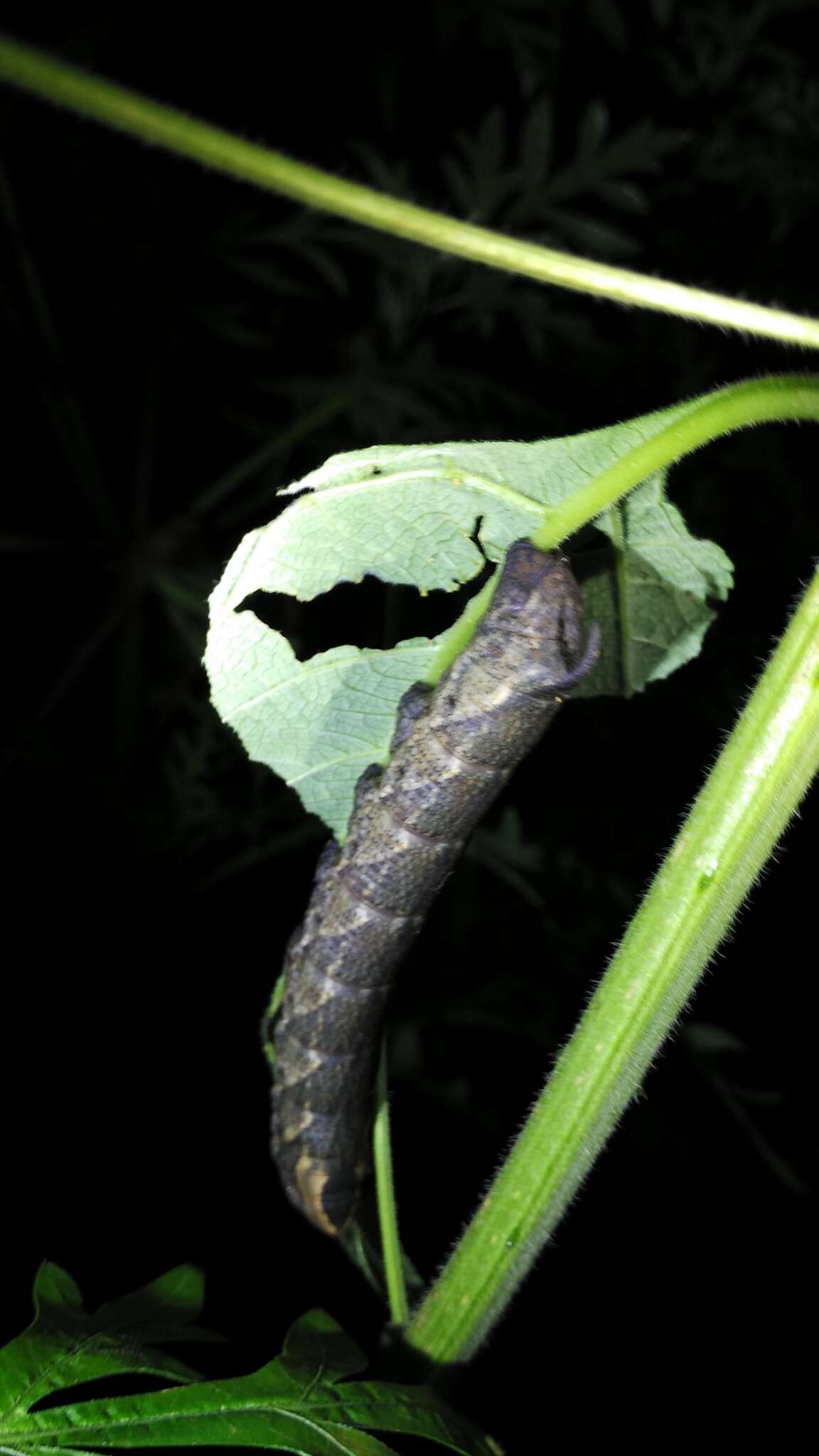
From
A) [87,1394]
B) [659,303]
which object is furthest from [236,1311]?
[659,303]

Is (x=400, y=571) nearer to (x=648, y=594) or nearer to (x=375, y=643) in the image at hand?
(x=648, y=594)

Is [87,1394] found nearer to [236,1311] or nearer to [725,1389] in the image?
[236,1311]

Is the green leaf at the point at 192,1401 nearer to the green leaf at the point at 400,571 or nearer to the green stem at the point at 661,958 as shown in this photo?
the green stem at the point at 661,958

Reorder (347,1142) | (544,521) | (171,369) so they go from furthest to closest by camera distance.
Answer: (171,369) < (347,1142) < (544,521)

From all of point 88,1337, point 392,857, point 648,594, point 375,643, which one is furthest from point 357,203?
point 375,643

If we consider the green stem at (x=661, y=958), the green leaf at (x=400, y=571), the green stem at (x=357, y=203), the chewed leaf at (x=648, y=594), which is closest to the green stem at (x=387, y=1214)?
the green stem at (x=661, y=958)

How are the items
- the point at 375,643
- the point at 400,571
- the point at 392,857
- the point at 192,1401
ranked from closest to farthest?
the point at 192,1401 < the point at 400,571 < the point at 392,857 < the point at 375,643

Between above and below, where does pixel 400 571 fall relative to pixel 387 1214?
above
